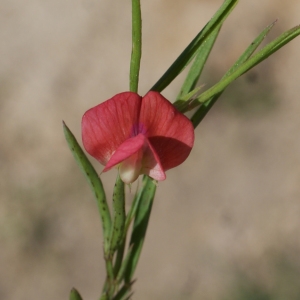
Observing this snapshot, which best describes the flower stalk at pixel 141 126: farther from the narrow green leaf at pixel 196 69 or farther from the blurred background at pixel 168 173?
the blurred background at pixel 168 173

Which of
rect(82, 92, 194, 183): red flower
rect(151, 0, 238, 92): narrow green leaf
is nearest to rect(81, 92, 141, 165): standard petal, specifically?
rect(82, 92, 194, 183): red flower

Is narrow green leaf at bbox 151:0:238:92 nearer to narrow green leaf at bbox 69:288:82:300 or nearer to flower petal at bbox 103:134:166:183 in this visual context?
flower petal at bbox 103:134:166:183

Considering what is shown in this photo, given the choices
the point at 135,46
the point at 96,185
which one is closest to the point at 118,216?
the point at 96,185

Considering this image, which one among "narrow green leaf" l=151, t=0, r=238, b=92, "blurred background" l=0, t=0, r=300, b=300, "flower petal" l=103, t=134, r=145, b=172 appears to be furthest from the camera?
"blurred background" l=0, t=0, r=300, b=300

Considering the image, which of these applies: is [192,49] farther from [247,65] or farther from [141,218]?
[141,218]

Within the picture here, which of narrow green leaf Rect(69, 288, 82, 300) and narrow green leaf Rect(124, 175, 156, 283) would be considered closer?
narrow green leaf Rect(69, 288, 82, 300)

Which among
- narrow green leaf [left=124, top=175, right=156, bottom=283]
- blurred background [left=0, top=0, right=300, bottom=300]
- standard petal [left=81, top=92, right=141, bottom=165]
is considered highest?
blurred background [left=0, top=0, right=300, bottom=300]
